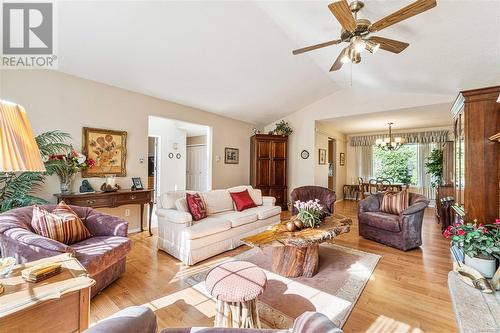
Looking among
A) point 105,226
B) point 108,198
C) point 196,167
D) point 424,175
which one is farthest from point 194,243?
point 424,175

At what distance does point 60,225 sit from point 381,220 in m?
4.05

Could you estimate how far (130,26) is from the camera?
2617mm

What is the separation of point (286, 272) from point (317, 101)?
457 centimetres

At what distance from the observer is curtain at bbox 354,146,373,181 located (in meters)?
7.89

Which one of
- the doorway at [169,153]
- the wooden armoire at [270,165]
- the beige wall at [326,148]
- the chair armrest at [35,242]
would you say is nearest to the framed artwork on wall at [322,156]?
the beige wall at [326,148]

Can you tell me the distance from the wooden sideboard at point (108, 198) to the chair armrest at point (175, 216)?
729 mm

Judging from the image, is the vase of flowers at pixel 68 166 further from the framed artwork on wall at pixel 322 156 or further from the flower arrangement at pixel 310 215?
the framed artwork on wall at pixel 322 156

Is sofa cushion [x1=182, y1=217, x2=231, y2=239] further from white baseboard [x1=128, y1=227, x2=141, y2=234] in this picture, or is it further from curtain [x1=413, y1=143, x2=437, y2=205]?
curtain [x1=413, y1=143, x2=437, y2=205]

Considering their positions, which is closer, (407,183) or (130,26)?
(130,26)

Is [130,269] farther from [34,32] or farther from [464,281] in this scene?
[464,281]

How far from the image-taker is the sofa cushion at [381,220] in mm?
3322

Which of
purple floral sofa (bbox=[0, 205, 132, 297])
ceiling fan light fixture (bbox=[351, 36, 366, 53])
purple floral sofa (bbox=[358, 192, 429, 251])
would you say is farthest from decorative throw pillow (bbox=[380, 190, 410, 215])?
purple floral sofa (bbox=[0, 205, 132, 297])

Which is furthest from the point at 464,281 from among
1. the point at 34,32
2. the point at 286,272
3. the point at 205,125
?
the point at 205,125

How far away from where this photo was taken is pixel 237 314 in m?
1.50
